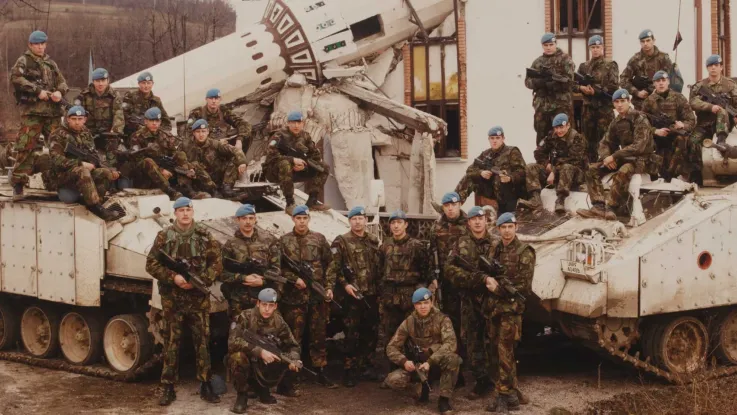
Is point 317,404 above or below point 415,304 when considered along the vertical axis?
below

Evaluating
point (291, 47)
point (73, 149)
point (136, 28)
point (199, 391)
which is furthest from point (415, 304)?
point (136, 28)

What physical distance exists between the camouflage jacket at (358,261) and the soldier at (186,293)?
140 cm

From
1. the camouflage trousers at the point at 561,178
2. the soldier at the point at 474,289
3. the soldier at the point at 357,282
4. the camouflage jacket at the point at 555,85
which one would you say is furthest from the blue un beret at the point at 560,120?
the soldier at the point at 357,282

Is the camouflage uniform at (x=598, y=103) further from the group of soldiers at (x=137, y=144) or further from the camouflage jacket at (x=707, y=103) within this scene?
the group of soldiers at (x=137, y=144)

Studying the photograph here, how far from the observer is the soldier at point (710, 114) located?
15.5 m

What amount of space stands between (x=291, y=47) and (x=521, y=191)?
835cm

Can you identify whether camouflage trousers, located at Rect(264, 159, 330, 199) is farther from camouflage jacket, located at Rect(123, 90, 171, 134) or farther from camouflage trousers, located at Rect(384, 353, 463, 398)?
camouflage trousers, located at Rect(384, 353, 463, 398)

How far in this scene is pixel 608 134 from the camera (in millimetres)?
15016

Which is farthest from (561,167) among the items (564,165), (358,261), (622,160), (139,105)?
(139,105)

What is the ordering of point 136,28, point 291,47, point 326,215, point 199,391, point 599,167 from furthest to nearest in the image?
point 136,28
point 291,47
point 326,215
point 599,167
point 199,391

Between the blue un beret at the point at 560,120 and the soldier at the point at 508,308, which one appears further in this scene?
the blue un beret at the point at 560,120

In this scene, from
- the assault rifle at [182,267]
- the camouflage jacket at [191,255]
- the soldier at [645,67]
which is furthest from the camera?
the soldier at [645,67]

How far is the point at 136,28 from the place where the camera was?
35.8m

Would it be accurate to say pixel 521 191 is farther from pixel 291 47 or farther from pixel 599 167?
pixel 291 47
